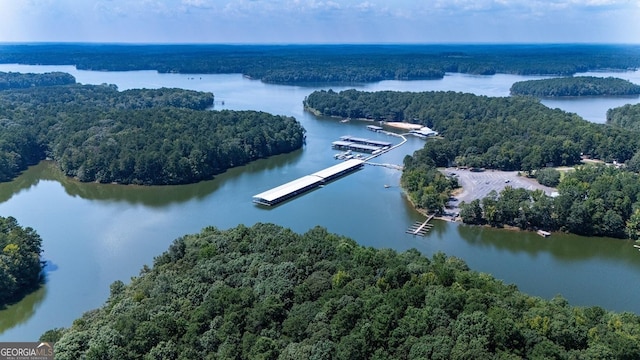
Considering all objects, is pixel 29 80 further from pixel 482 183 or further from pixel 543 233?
pixel 543 233

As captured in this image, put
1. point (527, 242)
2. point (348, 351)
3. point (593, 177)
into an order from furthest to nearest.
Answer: point (593, 177) → point (527, 242) → point (348, 351)

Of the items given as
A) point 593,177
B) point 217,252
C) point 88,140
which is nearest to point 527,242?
point 593,177

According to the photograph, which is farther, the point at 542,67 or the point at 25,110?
the point at 542,67

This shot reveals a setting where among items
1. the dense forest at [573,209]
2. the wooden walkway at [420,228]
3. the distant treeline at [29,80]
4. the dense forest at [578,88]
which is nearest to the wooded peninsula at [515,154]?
the dense forest at [573,209]

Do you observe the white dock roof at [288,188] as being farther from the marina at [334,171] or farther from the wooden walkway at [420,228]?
the wooden walkway at [420,228]

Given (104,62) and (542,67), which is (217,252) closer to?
(542,67)

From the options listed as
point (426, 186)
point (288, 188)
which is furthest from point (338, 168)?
point (426, 186)

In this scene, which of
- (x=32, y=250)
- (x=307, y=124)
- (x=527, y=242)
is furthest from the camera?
(x=307, y=124)

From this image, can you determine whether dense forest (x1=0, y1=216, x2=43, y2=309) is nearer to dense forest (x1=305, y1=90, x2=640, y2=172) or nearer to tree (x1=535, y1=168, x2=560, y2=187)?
dense forest (x1=305, y1=90, x2=640, y2=172)
